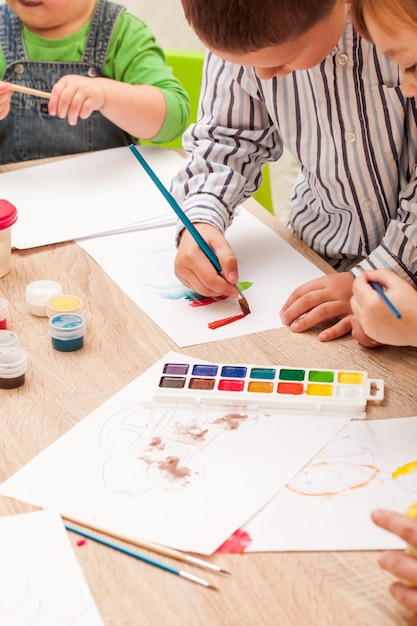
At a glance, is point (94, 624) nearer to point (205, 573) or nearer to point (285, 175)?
point (205, 573)

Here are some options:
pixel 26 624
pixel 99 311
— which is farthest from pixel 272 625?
pixel 99 311

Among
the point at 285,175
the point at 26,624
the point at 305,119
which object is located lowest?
the point at 285,175

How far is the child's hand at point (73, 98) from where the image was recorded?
130cm

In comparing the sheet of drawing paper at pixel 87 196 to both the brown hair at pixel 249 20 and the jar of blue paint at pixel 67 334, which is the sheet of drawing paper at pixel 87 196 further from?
the brown hair at pixel 249 20

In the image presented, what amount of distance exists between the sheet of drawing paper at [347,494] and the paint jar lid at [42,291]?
1.27 ft

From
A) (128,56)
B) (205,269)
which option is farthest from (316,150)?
(128,56)

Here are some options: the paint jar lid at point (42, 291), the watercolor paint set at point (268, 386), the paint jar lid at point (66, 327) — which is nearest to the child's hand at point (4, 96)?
the paint jar lid at point (42, 291)

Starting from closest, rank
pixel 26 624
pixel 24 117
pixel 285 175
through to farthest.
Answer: pixel 26 624 < pixel 24 117 < pixel 285 175

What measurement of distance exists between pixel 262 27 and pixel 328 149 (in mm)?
326

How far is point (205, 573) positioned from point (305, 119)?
2.05ft

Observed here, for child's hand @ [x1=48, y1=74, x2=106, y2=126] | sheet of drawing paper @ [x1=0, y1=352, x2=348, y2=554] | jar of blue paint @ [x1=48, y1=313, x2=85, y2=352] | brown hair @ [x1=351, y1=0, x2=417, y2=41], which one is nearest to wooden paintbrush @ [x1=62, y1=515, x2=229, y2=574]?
sheet of drawing paper @ [x1=0, y1=352, x2=348, y2=554]

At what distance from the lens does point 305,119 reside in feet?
3.42

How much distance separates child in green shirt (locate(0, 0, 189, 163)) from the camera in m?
1.45

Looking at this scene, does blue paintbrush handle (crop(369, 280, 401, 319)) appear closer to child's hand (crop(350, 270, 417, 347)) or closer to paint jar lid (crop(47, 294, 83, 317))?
child's hand (crop(350, 270, 417, 347))
